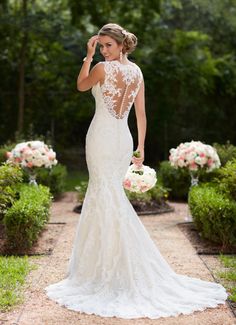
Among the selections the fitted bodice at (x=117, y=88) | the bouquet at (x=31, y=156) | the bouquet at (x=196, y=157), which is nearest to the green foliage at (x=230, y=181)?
the bouquet at (x=196, y=157)

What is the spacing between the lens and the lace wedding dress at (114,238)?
4906 mm

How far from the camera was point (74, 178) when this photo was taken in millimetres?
16281

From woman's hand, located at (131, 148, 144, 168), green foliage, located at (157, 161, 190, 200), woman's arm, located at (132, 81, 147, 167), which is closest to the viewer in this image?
woman's arm, located at (132, 81, 147, 167)

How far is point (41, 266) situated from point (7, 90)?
39.5 ft

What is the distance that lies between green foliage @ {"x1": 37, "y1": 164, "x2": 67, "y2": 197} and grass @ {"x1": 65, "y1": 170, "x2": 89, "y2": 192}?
169 cm

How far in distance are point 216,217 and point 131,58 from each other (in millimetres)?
10636

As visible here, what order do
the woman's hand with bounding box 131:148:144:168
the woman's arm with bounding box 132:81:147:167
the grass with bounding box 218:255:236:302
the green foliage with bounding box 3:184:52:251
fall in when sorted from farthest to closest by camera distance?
1. the green foliage with bounding box 3:184:52:251
2. the woman's hand with bounding box 131:148:144:168
3. the woman's arm with bounding box 132:81:147:167
4. the grass with bounding box 218:255:236:302

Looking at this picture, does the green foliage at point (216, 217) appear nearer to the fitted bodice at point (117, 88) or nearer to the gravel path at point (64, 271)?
the gravel path at point (64, 271)

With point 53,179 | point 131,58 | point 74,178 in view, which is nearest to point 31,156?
point 53,179

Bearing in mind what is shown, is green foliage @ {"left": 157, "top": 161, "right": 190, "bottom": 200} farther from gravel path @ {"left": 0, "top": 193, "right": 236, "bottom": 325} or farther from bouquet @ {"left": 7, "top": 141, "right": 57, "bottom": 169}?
bouquet @ {"left": 7, "top": 141, "right": 57, "bottom": 169}

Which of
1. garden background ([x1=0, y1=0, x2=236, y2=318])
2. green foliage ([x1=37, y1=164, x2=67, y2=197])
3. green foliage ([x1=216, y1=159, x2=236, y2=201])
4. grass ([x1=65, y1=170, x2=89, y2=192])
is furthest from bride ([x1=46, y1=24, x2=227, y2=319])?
grass ([x1=65, y1=170, x2=89, y2=192])

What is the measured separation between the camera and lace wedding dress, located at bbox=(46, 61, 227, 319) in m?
4.91

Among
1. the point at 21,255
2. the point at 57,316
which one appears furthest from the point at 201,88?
the point at 57,316

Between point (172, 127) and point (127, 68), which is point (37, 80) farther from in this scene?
point (127, 68)
